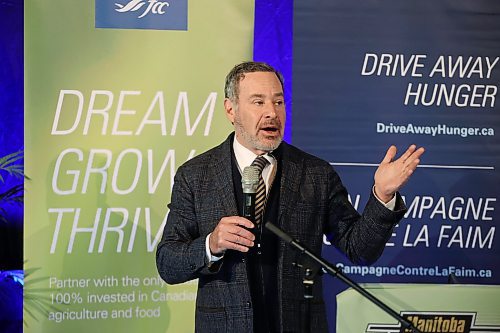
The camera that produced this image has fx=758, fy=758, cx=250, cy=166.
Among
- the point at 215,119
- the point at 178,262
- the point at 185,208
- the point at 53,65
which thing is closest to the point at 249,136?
the point at 185,208

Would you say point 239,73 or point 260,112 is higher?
point 239,73

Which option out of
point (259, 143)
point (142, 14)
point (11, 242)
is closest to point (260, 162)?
point (259, 143)

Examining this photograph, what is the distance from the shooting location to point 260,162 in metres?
2.80

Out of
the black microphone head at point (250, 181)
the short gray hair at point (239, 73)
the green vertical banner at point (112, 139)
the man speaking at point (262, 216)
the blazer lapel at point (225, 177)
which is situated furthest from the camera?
the green vertical banner at point (112, 139)

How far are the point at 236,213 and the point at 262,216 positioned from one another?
0.10m

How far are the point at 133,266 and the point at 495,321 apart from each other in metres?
1.95

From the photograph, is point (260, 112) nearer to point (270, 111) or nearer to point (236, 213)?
point (270, 111)

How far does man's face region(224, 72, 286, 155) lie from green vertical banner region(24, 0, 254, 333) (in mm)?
1338

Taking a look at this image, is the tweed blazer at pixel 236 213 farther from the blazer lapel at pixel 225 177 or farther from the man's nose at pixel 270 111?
the man's nose at pixel 270 111

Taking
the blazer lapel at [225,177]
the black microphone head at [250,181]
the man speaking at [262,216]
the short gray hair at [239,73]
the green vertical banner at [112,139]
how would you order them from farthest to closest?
the green vertical banner at [112,139] < the short gray hair at [239,73] < the blazer lapel at [225,177] < the man speaking at [262,216] < the black microphone head at [250,181]

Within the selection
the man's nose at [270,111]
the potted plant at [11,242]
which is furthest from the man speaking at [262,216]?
Answer: the potted plant at [11,242]

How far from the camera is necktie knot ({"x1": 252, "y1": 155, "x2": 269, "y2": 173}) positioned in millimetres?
2775

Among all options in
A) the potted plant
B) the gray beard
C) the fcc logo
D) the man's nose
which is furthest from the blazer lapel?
the potted plant

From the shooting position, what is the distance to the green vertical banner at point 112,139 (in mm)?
4066
